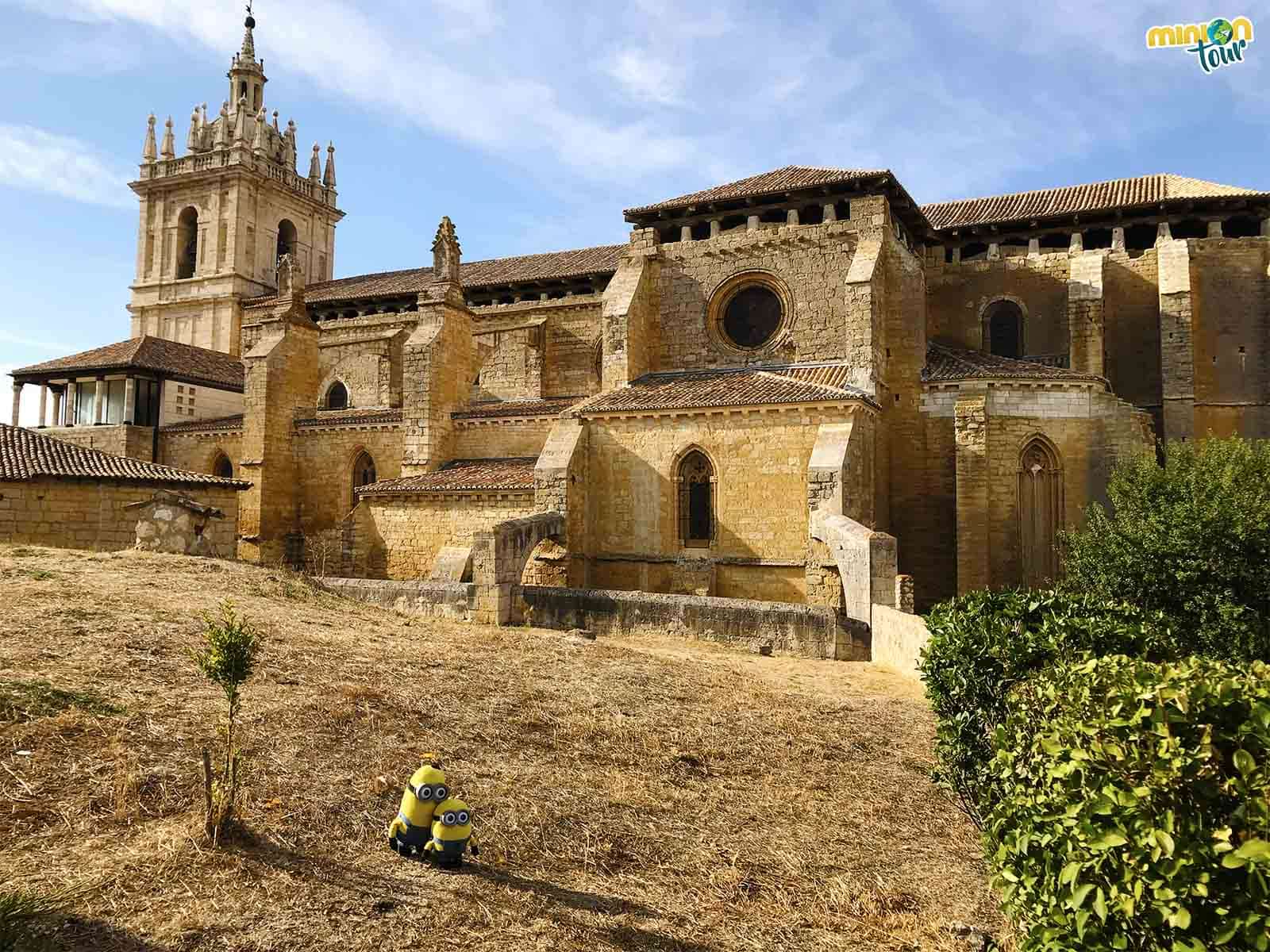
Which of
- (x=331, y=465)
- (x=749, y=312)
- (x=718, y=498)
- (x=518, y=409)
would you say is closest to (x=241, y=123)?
(x=331, y=465)

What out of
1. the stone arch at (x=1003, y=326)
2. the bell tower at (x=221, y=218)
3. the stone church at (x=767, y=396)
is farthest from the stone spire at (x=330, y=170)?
the stone arch at (x=1003, y=326)

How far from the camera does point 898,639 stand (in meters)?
12.2

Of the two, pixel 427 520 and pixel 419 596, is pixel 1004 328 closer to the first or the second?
pixel 427 520

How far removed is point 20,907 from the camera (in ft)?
13.0

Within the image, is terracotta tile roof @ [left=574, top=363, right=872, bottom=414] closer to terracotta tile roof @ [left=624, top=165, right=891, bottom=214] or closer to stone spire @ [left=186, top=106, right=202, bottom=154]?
terracotta tile roof @ [left=624, top=165, right=891, bottom=214]

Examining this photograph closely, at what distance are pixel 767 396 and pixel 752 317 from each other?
3.74m

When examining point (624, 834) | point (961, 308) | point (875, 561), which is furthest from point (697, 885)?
point (961, 308)

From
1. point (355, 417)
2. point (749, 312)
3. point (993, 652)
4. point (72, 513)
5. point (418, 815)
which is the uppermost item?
point (749, 312)

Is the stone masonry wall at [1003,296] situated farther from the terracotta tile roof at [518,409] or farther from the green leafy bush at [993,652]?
the green leafy bush at [993,652]

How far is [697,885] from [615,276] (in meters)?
17.7

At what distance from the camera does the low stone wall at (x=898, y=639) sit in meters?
11.3

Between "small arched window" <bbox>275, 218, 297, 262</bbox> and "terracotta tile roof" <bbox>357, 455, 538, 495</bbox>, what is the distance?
22.8m

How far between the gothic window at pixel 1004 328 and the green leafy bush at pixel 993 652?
17872 millimetres

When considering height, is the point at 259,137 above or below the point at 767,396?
above
